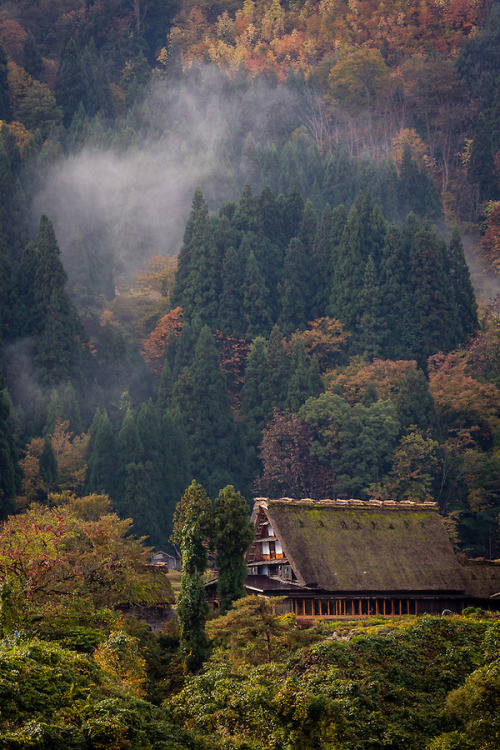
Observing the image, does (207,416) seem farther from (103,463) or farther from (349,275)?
(349,275)

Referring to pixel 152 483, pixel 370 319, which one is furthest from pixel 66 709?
pixel 370 319

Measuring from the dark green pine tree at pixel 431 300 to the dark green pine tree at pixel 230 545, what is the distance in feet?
155

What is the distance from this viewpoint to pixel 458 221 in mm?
123812

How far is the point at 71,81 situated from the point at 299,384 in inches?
2613

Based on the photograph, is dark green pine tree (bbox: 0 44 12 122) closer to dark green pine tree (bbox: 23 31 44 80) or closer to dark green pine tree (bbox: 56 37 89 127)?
dark green pine tree (bbox: 56 37 89 127)

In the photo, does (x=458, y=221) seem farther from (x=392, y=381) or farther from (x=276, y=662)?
(x=276, y=662)

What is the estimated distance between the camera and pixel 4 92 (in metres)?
129

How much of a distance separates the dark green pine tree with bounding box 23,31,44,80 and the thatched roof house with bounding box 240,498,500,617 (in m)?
97.9

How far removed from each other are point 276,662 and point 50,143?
305 feet

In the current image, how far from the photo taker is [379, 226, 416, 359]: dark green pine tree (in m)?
93.3

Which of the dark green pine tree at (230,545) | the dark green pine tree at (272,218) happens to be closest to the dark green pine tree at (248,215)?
the dark green pine tree at (272,218)

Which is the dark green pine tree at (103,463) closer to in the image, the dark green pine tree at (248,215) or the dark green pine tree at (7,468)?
the dark green pine tree at (7,468)

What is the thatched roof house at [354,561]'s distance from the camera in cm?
4934

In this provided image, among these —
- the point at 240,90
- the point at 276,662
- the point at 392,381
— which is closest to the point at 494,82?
the point at 240,90
